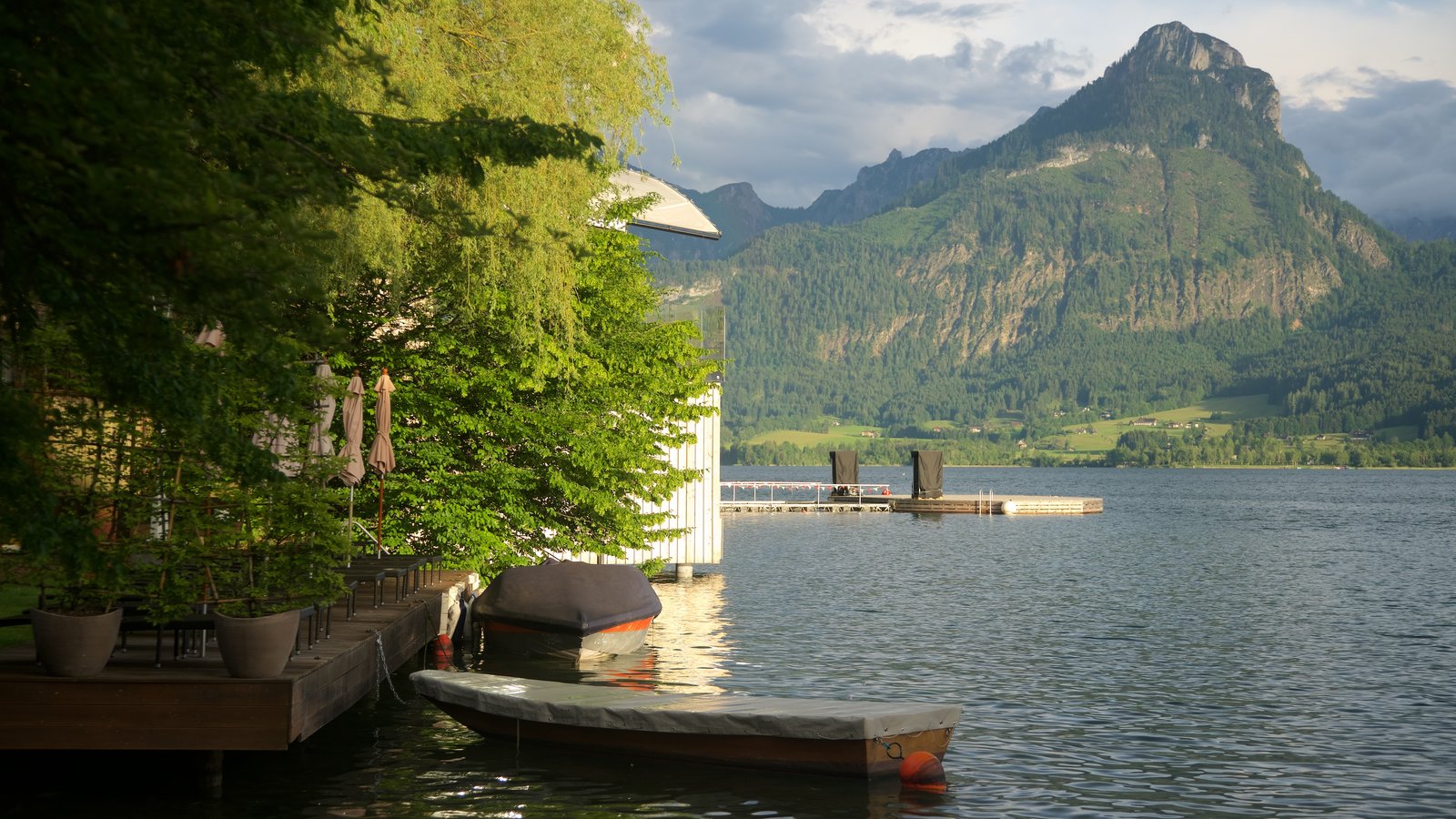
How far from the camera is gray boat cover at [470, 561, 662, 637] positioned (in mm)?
22125

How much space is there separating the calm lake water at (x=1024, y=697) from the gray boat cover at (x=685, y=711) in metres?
0.54

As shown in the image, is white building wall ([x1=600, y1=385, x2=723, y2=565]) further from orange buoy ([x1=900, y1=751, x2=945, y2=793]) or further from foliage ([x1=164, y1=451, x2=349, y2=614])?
foliage ([x1=164, y1=451, x2=349, y2=614])

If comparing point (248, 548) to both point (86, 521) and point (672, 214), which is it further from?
point (672, 214)

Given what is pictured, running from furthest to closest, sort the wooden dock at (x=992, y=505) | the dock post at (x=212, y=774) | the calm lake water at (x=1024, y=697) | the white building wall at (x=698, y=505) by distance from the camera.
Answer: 1. the wooden dock at (x=992, y=505)
2. the white building wall at (x=698, y=505)
3. the calm lake water at (x=1024, y=697)
4. the dock post at (x=212, y=774)

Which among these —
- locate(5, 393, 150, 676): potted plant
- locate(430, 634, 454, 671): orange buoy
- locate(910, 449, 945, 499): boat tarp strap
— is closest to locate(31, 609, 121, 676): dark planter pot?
locate(5, 393, 150, 676): potted plant

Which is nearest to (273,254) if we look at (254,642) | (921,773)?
(254,642)

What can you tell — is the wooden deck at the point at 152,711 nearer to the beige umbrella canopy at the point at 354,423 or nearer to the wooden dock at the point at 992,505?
the beige umbrella canopy at the point at 354,423

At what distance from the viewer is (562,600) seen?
73.2 feet

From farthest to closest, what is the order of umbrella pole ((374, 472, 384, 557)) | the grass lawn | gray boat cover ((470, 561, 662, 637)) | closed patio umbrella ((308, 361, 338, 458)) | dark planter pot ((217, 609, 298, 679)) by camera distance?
gray boat cover ((470, 561, 662, 637)) < umbrella pole ((374, 472, 384, 557)) < closed patio umbrella ((308, 361, 338, 458)) < the grass lawn < dark planter pot ((217, 609, 298, 679))

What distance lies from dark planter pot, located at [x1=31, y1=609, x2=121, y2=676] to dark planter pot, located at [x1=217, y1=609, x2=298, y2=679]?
0.93 m

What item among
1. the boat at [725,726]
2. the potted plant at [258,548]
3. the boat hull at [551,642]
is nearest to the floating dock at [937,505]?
the boat hull at [551,642]

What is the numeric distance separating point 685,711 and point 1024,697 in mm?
8028

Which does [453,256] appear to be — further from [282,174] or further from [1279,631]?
[1279,631]

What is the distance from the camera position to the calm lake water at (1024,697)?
13.5m
